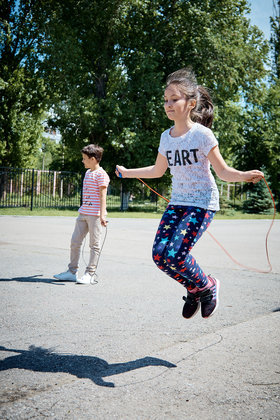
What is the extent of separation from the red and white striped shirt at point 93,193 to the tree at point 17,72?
2240 centimetres

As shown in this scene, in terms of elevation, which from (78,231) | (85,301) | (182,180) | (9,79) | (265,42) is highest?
(265,42)

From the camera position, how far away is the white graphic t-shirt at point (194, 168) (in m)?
3.19

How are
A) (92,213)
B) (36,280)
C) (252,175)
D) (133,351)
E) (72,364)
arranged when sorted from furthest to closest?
1. (92,213)
2. (36,280)
3. (133,351)
4. (252,175)
5. (72,364)

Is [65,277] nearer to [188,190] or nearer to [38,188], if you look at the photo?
[188,190]

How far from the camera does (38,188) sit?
23.8 meters

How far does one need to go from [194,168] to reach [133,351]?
1403 mm

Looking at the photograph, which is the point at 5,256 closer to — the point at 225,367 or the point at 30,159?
the point at 225,367

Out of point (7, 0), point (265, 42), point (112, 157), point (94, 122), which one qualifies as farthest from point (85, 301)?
point (265, 42)

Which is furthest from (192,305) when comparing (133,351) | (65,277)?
(65,277)

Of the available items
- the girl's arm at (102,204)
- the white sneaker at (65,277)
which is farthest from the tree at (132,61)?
the white sneaker at (65,277)

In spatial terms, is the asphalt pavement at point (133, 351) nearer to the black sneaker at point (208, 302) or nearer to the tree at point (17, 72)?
the black sneaker at point (208, 302)

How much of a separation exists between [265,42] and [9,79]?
1796 cm

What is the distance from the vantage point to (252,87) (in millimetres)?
29250

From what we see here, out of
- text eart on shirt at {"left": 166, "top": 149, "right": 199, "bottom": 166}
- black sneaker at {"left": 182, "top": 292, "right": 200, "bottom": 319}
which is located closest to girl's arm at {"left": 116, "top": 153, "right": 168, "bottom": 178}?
text eart on shirt at {"left": 166, "top": 149, "right": 199, "bottom": 166}
